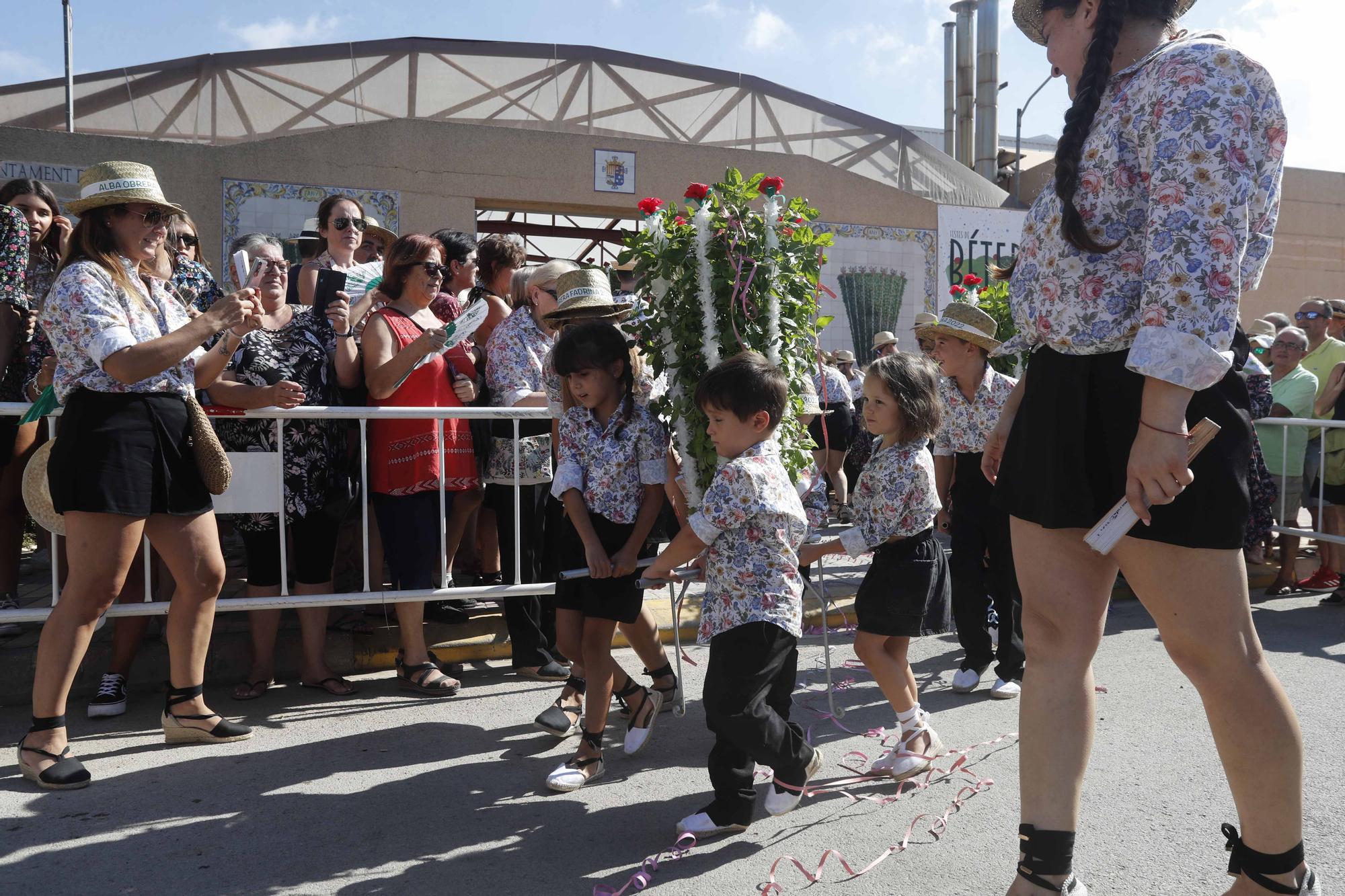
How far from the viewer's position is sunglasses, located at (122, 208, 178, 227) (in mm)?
3600

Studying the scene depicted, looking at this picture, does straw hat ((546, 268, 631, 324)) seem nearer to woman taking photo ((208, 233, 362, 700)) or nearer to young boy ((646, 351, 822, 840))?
young boy ((646, 351, 822, 840))

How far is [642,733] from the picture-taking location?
3801 mm

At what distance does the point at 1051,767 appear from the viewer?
7.13ft

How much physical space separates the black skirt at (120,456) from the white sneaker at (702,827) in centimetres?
212

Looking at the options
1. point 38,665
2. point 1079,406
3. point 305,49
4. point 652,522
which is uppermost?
point 305,49

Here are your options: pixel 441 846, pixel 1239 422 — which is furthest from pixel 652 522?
pixel 1239 422

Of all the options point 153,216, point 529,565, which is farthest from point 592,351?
point 529,565

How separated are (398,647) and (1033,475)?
3.47m

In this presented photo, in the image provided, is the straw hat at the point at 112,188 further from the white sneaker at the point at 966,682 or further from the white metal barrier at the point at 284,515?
the white sneaker at the point at 966,682

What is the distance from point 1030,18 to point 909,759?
7.66ft

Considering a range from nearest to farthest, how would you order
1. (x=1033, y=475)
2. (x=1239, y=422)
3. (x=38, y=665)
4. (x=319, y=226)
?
1. (x=1239, y=422)
2. (x=1033, y=475)
3. (x=38, y=665)
4. (x=319, y=226)

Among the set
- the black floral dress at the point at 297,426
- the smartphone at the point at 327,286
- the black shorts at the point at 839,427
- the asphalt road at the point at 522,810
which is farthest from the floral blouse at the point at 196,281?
the black shorts at the point at 839,427

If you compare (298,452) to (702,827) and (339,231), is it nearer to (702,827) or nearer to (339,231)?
(339,231)

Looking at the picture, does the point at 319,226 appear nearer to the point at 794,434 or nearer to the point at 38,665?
the point at 38,665
